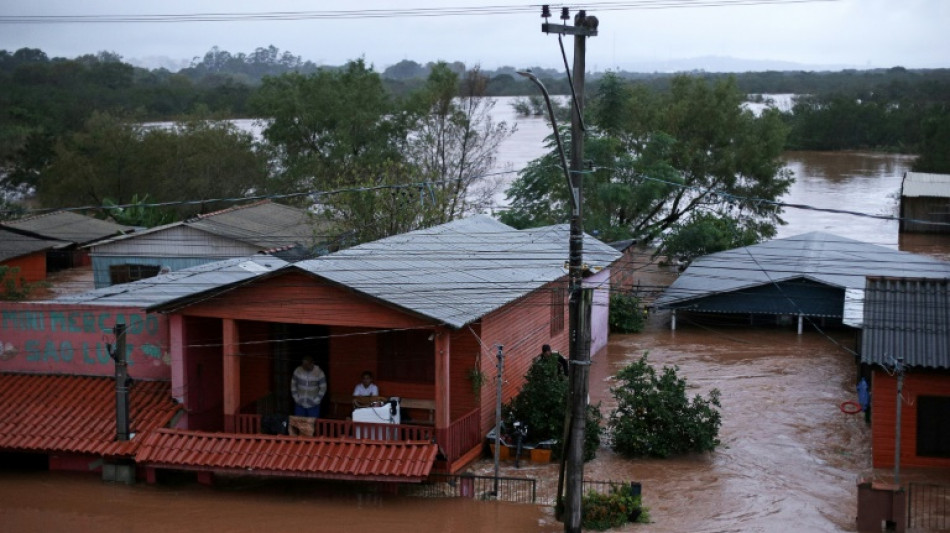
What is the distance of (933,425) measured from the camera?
17.2m

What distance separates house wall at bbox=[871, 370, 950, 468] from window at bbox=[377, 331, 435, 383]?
742cm

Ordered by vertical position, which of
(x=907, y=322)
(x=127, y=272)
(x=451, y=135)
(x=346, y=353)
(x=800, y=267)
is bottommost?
(x=127, y=272)

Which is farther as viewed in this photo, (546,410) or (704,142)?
(704,142)

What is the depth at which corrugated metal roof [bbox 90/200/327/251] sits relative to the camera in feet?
104

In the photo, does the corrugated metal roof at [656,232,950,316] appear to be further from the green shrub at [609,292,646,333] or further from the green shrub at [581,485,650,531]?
the green shrub at [581,485,650,531]

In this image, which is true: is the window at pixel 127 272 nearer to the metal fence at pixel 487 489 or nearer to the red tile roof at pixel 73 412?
the red tile roof at pixel 73 412

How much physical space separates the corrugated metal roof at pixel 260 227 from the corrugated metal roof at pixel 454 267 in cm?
789

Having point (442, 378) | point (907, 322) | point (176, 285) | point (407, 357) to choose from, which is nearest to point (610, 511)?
point (442, 378)

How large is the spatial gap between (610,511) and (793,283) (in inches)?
657

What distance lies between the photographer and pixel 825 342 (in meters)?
28.8

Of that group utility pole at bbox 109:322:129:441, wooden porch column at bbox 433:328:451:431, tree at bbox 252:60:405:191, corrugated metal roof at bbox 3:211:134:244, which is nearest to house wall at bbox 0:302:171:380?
utility pole at bbox 109:322:129:441

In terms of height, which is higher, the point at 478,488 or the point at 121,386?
the point at 121,386

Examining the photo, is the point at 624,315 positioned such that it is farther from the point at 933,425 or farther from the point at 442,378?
the point at 442,378

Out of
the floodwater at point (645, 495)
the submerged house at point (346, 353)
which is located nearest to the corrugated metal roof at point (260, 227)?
the submerged house at point (346, 353)
